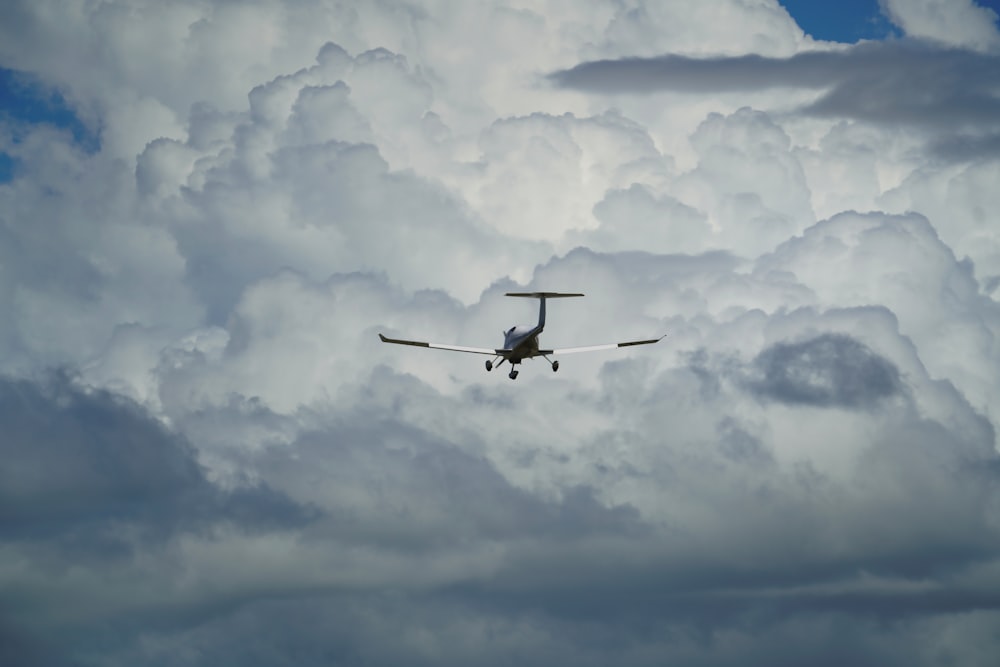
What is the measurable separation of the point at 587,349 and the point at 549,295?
9.75 m

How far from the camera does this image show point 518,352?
95.8m

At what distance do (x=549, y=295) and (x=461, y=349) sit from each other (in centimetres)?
974

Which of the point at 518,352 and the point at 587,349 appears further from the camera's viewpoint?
the point at 587,349

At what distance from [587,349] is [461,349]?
12923mm

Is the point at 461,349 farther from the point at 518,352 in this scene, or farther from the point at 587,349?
the point at 587,349

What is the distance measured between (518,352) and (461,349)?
663cm

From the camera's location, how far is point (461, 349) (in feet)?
328

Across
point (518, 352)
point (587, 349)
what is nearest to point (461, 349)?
point (518, 352)

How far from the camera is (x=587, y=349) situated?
104625 millimetres

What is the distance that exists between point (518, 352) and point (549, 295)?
6.01 metres

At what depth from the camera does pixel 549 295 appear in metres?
97.2

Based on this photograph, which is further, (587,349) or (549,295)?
(587,349)

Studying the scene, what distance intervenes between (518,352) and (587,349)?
36.7 feet
